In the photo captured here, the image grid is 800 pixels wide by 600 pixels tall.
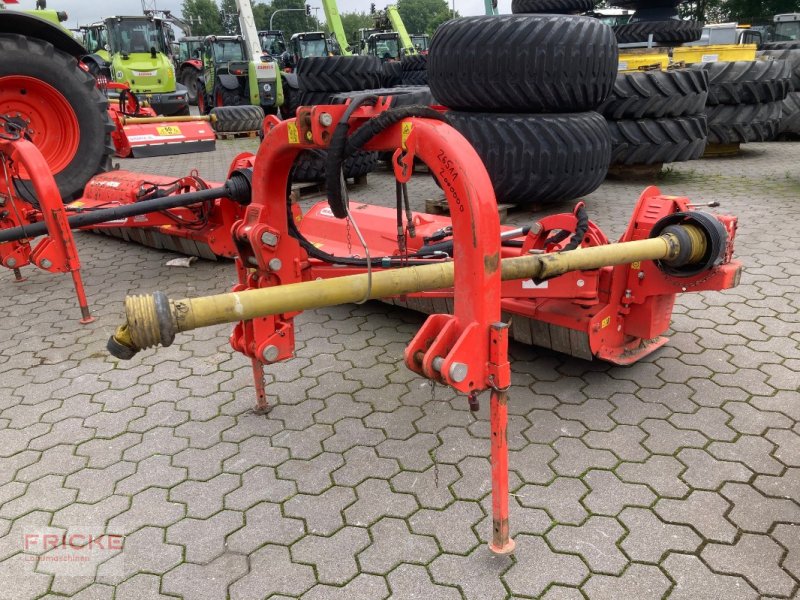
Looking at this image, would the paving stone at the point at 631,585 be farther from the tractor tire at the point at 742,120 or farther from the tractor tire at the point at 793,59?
the tractor tire at the point at 793,59

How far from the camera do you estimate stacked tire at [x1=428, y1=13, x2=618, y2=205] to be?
470 centimetres

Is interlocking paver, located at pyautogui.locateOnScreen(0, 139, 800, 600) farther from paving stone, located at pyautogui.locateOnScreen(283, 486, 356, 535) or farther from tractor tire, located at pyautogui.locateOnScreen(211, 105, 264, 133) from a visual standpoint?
tractor tire, located at pyautogui.locateOnScreen(211, 105, 264, 133)

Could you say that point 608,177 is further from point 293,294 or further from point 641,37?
point 293,294

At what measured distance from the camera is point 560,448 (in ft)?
8.07

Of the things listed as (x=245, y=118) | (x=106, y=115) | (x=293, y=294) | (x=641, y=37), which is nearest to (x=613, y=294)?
(x=293, y=294)

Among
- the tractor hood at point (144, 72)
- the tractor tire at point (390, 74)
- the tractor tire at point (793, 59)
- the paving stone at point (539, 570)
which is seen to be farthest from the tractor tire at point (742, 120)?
the tractor hood at point (144, 72)

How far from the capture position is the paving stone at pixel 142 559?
194 centimetres

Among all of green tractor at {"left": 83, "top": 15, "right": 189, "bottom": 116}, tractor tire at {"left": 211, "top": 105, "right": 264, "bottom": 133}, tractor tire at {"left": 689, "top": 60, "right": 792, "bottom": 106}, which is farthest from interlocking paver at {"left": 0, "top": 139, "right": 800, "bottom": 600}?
green tractor at {"left": 83, "top": 15, "right": 189, "bottom": 116}

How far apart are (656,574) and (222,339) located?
2549 millimetres

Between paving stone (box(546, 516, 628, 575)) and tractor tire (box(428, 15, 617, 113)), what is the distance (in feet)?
12.0

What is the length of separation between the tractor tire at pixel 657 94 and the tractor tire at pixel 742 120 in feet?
4.64

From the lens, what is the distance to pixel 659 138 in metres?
6.55

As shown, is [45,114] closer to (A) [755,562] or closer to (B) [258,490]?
(B) [258,490]

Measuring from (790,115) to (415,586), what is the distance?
381 inches
